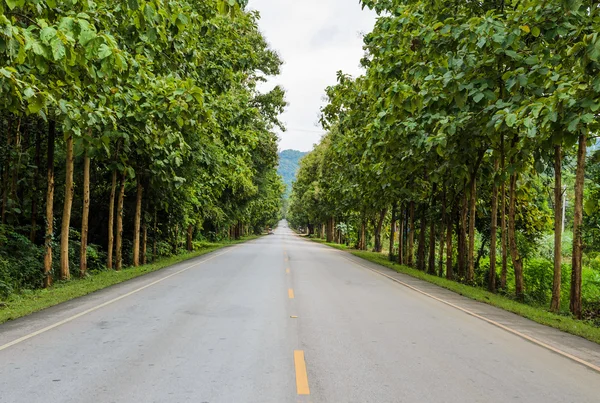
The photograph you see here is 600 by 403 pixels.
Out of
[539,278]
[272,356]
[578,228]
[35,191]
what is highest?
[35,191]

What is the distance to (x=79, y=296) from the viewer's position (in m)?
11.0

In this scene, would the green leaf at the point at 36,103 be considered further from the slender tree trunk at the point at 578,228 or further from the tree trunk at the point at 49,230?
the slender tree trunk at the point at 578,228

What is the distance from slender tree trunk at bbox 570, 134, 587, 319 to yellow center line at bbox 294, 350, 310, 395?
28.4 ft

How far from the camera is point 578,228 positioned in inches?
452

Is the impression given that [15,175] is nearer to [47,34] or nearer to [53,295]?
[53,295]

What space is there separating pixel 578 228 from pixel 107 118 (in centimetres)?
1096

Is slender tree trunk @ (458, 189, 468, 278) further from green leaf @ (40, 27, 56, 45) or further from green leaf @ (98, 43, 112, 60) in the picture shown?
green leaf @ (40, 27, 56, 45)

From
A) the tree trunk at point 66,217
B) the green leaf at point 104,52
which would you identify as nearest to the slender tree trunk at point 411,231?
the tree trunk at point 66,217

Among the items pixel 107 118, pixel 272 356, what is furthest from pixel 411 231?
pixel 272 356

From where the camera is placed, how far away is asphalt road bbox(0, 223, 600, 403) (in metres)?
4.85

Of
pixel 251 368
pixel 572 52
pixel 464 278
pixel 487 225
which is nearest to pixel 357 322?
pixel 251 368

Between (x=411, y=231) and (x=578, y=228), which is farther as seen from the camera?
(x=411, y=231)

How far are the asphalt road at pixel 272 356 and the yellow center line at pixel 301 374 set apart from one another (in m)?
0.01

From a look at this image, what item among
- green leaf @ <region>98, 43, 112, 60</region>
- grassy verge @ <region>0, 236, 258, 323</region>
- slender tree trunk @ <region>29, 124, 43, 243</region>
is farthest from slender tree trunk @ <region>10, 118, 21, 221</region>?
green leaf @ <region>98, 43, 112, 60</region>
